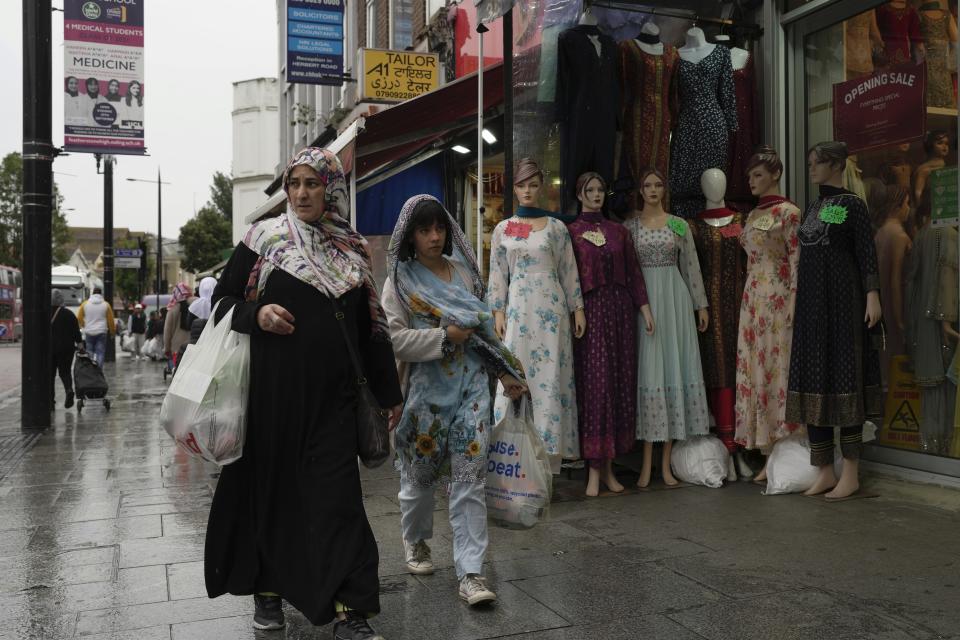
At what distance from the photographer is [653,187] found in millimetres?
6555

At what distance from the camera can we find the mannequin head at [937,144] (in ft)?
20.3

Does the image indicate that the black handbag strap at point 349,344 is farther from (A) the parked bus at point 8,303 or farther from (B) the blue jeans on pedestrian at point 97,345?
(A) the parked bus at point 8,303

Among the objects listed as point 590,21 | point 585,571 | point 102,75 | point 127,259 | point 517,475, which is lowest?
point 585,571

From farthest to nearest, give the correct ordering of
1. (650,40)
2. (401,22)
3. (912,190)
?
(401,22), (650,40), (912,190)

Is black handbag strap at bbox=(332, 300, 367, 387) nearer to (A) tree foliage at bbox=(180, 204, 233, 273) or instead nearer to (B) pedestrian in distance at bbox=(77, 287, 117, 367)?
(B) pedestrian in distance at bbox=(77, 287, 117, 367)

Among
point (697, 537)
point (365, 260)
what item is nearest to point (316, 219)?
point (365, 260)

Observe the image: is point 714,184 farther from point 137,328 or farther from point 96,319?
point 137,328

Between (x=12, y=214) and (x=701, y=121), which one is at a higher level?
(x=12, y=214)

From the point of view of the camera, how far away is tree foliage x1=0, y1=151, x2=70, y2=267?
5750 cm

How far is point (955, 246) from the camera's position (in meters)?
6.05

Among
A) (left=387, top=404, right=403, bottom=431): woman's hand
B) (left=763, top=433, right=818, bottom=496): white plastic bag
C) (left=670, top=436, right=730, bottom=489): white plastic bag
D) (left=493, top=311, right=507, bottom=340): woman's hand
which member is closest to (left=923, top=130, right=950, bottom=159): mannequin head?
(left=763, top=433, right=818, bottom=496): white plastic bag

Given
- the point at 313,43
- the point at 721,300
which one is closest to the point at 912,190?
the point at 721,300

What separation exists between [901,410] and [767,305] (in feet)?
3.79

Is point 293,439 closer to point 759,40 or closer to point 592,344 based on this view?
point 592,344
